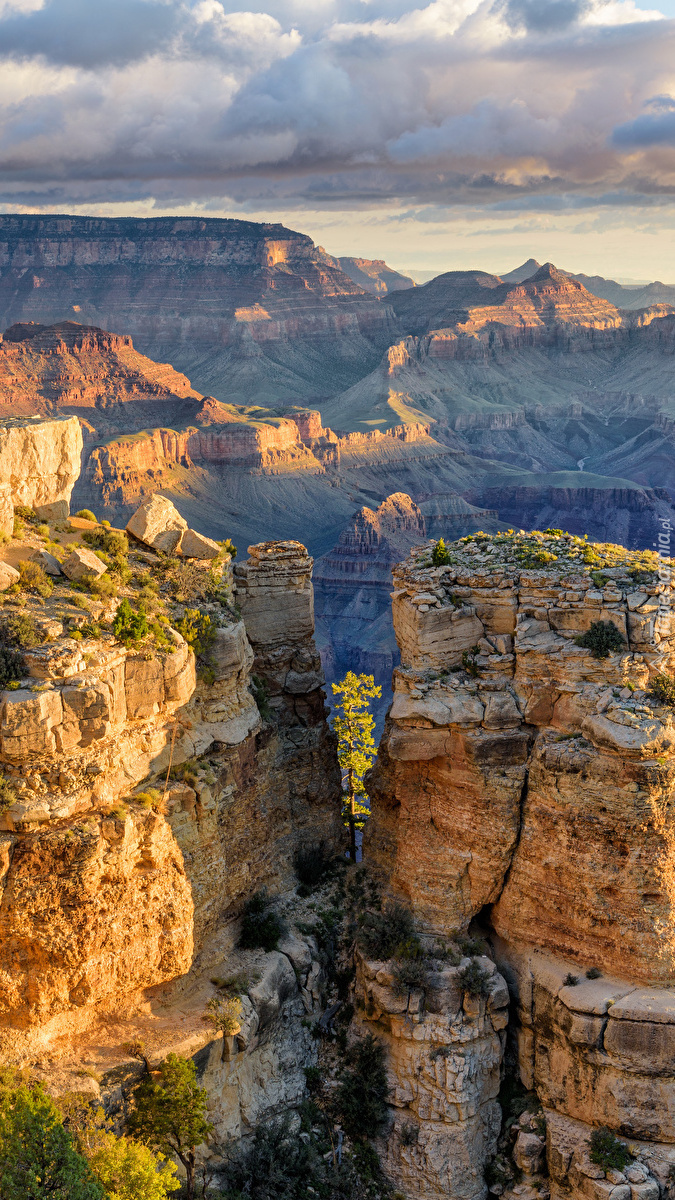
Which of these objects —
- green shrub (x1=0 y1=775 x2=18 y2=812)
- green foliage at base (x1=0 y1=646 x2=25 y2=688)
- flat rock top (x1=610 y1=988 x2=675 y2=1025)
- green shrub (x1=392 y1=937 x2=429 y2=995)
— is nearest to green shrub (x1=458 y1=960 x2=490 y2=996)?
green shrub (x1=392 y1=937 x2=429 y2=995)

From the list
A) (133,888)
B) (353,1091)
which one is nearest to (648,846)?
(353,1091)

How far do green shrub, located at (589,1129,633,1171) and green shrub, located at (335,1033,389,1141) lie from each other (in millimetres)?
6148

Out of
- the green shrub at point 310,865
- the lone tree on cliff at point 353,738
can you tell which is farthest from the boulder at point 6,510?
the lone tree on cliff at point 353,738

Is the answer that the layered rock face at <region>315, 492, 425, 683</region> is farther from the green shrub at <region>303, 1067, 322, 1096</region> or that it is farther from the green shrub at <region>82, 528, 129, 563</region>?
the green shrub at <region>303, 1067, 322, 1096</region>

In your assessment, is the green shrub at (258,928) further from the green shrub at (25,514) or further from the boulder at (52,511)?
the green shrub at (25,514)

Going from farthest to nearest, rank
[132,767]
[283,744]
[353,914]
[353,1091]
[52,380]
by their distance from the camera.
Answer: [52,380] < [283,744] < [353,914] < [353,1091] < [132,767]

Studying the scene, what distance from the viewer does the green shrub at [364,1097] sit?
32.2 metres

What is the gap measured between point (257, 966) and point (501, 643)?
40.1ft

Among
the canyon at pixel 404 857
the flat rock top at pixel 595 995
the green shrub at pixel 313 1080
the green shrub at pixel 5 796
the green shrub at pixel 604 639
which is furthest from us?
the green shrub at pixel 313 1080

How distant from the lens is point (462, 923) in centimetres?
3366

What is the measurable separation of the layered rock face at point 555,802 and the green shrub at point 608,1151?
0.31 m

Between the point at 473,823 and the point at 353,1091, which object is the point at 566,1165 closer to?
the point at 353,1091

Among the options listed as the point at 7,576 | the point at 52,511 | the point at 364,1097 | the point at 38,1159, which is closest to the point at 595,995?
the point at 364,1097

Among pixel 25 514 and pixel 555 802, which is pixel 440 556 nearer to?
pixel 555 802
